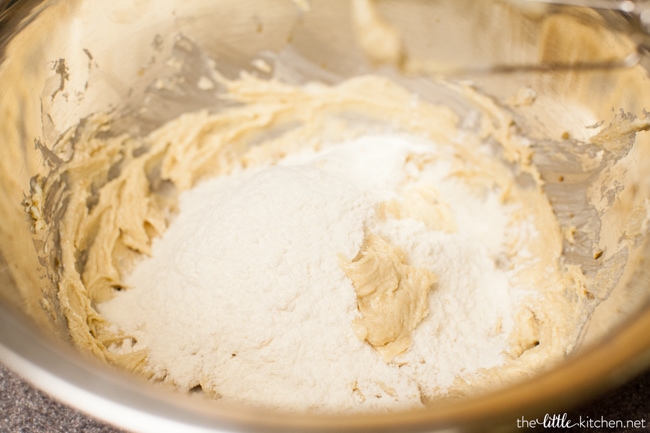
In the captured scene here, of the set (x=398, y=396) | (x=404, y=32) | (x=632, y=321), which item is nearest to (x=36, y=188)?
(x=398, y=396)

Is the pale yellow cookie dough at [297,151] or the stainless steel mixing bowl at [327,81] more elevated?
the stainless steel mixing bowl at [327,81]

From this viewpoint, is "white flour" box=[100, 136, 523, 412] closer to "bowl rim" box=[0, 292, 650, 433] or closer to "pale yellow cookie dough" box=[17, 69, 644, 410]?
"pale yellow cookie dough" box=[17, 69, 644, 410]

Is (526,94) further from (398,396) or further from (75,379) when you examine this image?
(75,379)

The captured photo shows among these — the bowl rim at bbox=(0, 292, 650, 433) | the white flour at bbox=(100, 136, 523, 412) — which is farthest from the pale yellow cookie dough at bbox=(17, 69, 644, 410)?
the bowl rim at bbox=(0, 292, 650, 433)

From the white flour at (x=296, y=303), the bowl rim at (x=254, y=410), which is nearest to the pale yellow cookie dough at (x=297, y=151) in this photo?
the white flour at (x=296, y=303)

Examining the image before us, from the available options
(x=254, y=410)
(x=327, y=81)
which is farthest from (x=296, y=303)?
(x=327, y=81)

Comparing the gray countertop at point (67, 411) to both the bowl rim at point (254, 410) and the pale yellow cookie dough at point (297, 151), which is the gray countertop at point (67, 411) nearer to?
the pale yellow cookie dough at point (297, 151)
